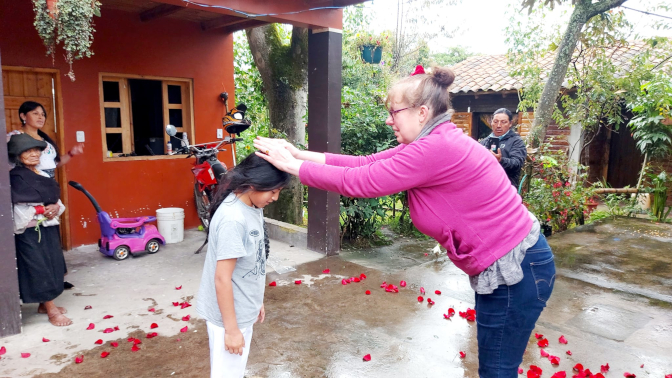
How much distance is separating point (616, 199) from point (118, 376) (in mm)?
8861

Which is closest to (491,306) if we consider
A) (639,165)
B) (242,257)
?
(242,257)

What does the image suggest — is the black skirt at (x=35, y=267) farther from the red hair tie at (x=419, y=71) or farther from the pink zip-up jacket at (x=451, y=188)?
the red hair tie at (x=419, y=71)

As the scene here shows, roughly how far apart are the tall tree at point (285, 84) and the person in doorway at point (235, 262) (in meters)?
5.10

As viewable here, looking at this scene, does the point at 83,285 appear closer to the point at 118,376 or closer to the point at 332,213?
the point at 118,376

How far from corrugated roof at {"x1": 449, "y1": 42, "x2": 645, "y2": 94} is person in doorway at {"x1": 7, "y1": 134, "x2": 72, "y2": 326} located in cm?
872

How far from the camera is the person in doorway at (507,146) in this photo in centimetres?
480

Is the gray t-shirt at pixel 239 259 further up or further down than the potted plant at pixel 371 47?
further down

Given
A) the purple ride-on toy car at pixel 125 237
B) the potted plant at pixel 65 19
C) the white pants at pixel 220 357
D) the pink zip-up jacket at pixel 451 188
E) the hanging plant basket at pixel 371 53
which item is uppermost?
the hanging plant basket at pixel 371 53

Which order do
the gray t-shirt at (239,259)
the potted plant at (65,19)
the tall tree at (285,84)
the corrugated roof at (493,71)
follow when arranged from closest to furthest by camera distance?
the gray t-shirt at (239,259)
the potted plant at (65,19)
the tall tree at (285,84)
the corrugated roof at (493,71)

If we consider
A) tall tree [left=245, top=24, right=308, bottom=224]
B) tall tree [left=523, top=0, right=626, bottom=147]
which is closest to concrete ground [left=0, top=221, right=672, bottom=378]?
tall tree [left=245, top=24, right=308, bottom=224]

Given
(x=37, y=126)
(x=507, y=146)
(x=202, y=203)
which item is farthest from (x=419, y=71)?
(x=202, y=203)

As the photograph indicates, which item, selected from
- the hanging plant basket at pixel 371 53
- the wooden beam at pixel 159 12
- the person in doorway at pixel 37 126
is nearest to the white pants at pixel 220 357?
the person in doorway at pixel 37 126

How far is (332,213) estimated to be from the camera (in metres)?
5.68

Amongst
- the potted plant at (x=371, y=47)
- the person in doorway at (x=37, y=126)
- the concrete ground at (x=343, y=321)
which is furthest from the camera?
the potted plant at (x=371, y=47)
